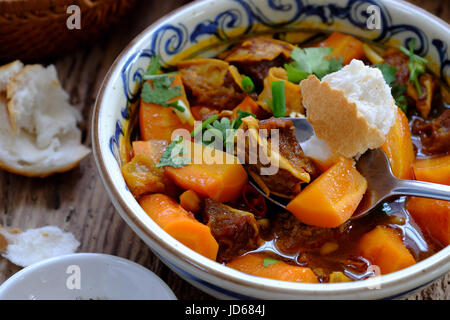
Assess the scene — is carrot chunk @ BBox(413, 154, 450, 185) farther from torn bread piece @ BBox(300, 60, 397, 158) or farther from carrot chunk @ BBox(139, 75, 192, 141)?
carrot chunk @ BBox(139, 75, 192, 141)

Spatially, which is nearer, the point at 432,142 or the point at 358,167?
the point at 358,167

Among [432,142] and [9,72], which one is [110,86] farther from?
[432,142]

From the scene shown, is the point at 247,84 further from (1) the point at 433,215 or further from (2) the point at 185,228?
(1) the point at 433,215

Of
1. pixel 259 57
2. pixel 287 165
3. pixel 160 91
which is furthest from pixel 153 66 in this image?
pixel 287 165
